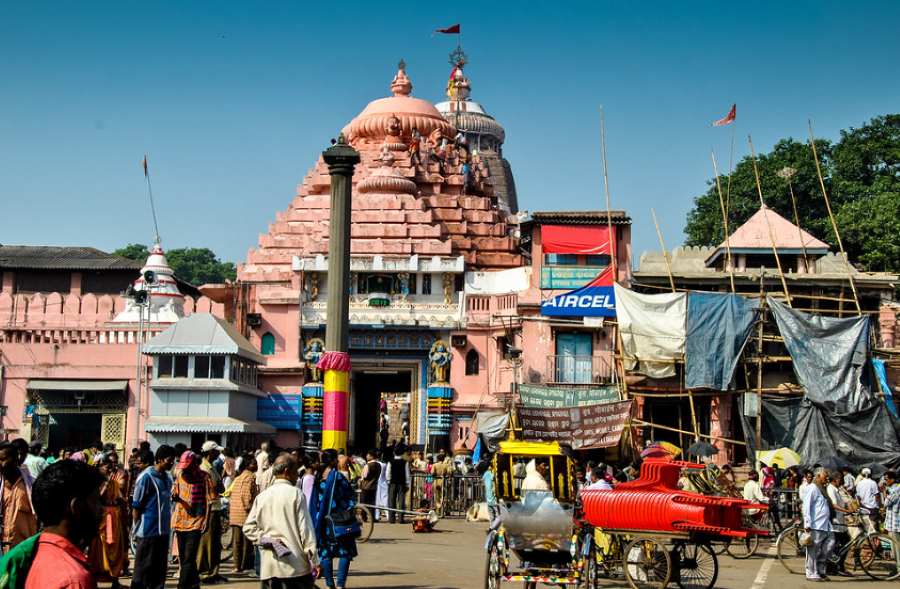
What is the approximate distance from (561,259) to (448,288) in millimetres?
4420

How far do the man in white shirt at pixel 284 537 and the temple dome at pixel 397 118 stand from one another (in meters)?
36.0

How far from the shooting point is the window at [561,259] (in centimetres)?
3562

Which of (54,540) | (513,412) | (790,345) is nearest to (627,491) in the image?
(54,540)

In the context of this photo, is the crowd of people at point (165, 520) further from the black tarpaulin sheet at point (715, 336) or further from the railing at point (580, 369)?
the black tarpaulin sheet at point (715, 336)

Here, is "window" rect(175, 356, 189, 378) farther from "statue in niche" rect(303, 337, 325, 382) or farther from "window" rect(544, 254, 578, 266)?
"window" rect(544, 254, 578, 266)

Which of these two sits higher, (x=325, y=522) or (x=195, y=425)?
(x=195, y=425)

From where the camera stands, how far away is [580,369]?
3422 cm

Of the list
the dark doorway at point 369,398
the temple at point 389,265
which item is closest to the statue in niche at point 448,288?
the temple at point 389,265

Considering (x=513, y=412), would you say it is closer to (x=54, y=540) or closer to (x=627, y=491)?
(x=627, y=491)

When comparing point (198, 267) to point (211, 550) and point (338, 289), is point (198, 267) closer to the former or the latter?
point (338, 289)

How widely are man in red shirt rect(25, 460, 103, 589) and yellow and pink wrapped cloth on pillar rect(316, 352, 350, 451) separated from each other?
24856 millimetres

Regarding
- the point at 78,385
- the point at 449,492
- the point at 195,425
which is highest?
the point at 78,385

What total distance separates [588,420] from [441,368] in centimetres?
683

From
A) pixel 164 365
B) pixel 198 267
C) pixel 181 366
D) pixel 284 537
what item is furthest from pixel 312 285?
pixel 198 267
